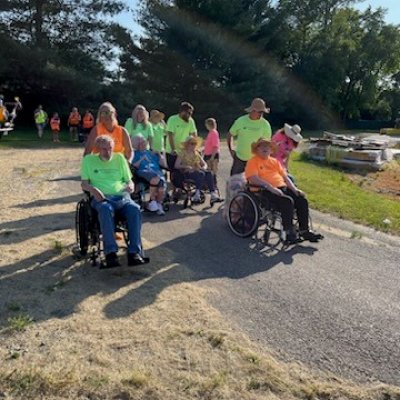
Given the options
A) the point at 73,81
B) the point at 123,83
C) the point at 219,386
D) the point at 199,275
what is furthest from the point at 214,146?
the point at 123,83

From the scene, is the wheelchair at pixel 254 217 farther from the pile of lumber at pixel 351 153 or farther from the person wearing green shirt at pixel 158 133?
the pile of lumber at pixel 351 153

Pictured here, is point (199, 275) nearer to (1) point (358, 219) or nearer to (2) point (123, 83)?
(1) point (358, 219)

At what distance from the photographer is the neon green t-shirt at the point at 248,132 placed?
289 inches

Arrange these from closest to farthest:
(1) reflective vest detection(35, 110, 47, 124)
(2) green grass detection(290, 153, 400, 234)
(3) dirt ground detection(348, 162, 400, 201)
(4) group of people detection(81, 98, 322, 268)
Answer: (4) group of people detection(81, 98, 322, 268) → (2) green grass detection(290, 153, 400, 234) → (3) dirt ground detection(348, 162, 400, 201) → (1) reflective vest detection(35, 110, 47, 124)

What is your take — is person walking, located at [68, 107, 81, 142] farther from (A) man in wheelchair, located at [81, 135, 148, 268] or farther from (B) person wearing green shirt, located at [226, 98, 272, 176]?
(A) man in wheelchair, located at [81, 135, 148, 268]

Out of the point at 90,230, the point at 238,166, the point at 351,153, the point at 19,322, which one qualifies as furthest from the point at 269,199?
the point at 351,153

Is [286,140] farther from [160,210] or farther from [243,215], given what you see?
[160,210]

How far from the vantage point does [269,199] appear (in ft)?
19.8

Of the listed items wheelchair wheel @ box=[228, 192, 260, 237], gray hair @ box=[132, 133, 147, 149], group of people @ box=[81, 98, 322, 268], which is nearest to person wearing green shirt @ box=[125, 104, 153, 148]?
group of people @ box=[81, 98, 322, 268]

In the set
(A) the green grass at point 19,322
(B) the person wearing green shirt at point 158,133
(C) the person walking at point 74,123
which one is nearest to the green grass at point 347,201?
(B) the person wearing green shirt at point 158,133

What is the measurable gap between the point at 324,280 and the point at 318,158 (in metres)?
11.5

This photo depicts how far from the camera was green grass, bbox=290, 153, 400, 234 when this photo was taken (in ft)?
25.2

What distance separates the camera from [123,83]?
102 ft

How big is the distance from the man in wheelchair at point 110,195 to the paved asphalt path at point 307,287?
434 mm
